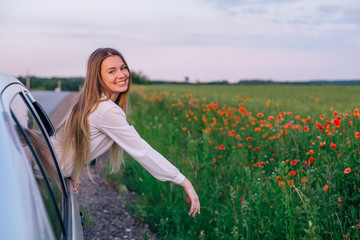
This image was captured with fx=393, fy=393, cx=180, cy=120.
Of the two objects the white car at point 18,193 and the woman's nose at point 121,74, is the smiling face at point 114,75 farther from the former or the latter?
the white car at point 18,193

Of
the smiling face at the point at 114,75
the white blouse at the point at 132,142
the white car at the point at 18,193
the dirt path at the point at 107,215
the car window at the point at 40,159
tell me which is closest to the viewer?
the white car at the point at 18,193

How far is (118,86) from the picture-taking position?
2.69m

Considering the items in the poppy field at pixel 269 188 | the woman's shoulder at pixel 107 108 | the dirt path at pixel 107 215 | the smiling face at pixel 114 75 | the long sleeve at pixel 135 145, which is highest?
the smiling face at pixel 114 75

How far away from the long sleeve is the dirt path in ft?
3.23

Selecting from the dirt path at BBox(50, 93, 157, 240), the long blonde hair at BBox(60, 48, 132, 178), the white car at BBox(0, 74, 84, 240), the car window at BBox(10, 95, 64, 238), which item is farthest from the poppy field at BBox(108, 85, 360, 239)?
the white car at BBox(0, 74, 84, 240)

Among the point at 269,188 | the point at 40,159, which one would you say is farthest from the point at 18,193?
the point at 269,188

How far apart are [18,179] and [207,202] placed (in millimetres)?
3148

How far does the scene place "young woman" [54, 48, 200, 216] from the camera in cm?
236

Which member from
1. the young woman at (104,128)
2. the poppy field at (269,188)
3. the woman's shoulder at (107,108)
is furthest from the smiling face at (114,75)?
the poppy field at (269,188)

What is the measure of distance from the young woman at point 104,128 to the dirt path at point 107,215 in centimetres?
69

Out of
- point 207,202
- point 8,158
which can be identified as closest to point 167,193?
point 207,202

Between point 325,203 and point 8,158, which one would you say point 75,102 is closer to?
point 8,158

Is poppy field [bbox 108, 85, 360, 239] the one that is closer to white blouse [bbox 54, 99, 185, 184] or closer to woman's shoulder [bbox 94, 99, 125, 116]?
white blouse [bbox 54, 99, 185, 184]

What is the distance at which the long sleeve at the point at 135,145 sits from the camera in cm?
236
